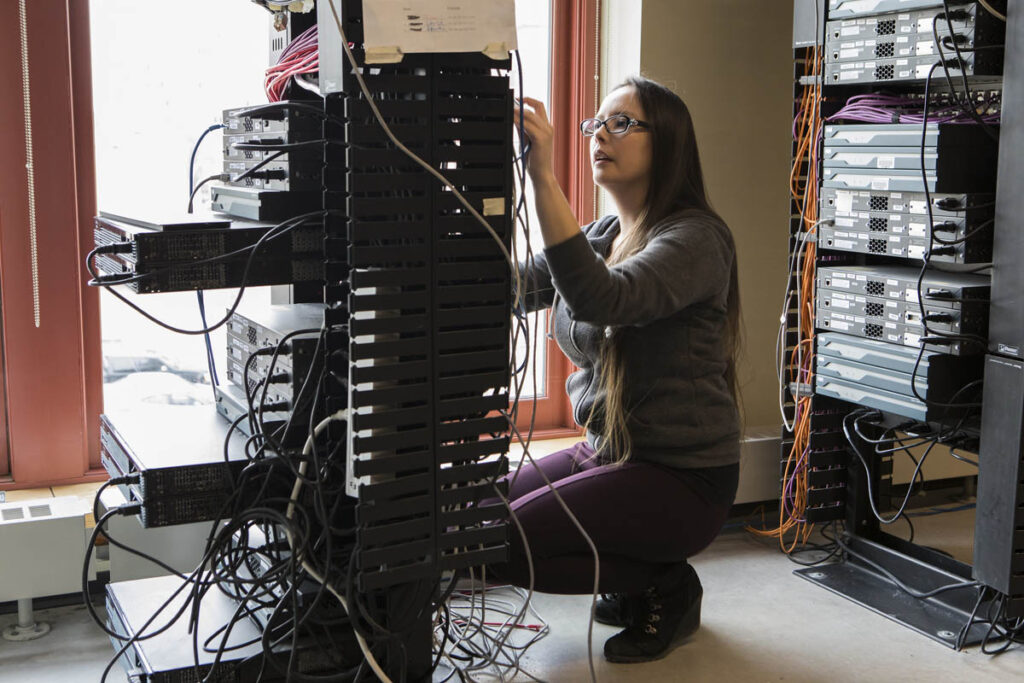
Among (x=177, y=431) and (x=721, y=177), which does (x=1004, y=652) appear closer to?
(x=721, y=177)

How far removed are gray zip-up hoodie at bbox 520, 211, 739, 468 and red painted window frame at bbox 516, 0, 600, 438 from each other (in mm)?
890

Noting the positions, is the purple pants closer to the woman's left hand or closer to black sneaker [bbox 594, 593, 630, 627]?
black sneaker [bbox 594, 593, 630, 627]

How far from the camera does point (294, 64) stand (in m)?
1.62

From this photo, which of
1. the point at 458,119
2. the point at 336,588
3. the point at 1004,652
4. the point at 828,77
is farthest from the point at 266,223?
the point at 1004,652

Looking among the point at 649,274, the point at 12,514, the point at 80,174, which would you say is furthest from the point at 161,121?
the point at 649,274

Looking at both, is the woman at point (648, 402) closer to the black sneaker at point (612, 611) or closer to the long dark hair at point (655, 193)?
the long dark hair at point (655, 193)

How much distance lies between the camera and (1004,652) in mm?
2240

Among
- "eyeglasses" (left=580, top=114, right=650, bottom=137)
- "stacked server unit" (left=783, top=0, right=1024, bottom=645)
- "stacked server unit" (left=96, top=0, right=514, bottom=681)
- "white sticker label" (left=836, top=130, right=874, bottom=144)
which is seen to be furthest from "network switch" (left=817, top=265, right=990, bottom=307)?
"stacked server unit" (left=96, top=0, right=514, bottom=681)

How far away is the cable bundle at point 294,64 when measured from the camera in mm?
1578

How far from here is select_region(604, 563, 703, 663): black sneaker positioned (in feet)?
7.15

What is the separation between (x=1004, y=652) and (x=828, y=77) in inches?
52.7

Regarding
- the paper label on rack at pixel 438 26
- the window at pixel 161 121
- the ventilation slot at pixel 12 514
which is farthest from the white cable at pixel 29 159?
the paper label on rack at pixel 438 26

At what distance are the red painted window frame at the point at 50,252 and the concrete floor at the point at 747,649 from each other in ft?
1.32

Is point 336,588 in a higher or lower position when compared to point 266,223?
lower
